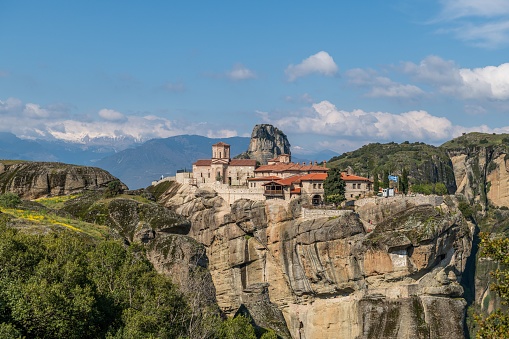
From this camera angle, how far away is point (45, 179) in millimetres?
81688

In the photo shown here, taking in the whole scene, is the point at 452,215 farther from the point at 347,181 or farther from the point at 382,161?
the point at 382,161

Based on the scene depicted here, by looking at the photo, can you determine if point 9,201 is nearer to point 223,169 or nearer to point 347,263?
point 347,263

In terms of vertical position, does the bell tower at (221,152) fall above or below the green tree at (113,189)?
above

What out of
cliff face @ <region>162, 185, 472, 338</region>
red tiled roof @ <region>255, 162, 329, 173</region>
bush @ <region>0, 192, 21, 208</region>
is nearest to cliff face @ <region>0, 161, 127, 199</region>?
cliff face @ <region>162, 185, 472, 338</region>

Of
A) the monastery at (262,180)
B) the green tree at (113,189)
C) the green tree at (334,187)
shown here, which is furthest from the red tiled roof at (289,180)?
the green tree at (113,189)

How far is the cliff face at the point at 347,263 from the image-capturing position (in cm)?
7394

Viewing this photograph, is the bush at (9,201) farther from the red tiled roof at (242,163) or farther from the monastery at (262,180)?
the red tiled roof at (242,163)

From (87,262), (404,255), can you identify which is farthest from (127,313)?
(404,255)

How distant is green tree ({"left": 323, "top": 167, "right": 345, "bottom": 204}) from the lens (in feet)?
290

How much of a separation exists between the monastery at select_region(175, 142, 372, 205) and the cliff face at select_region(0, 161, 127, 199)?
2271 cm

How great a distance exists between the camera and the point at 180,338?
2950 cm

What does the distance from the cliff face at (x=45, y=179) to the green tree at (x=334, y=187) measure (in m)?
32.3

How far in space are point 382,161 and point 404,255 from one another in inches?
3332

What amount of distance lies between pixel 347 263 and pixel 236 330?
45361 mm
